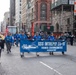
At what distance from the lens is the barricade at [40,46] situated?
770 inches

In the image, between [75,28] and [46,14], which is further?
[46,14]

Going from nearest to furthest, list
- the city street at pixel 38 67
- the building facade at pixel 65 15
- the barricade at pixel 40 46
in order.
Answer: the city street at pixel 38 67 → the barricade at pixel 40 46 → the building facade at pixel 65 15

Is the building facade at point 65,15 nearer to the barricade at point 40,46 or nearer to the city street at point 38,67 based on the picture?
the barricade at point 40,46

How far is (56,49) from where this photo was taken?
20703 mm

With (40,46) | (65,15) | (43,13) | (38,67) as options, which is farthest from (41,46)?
(43,13)

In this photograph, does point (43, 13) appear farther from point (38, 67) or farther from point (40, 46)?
point (38, 67)

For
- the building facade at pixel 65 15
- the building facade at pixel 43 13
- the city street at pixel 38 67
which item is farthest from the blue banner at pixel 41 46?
the building facade at pixel 43 13

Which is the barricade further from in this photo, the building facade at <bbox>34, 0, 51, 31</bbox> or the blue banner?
the building facade at <bbox>34, 0, 51, 31</bbox>

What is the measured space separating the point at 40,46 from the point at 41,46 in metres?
0.08

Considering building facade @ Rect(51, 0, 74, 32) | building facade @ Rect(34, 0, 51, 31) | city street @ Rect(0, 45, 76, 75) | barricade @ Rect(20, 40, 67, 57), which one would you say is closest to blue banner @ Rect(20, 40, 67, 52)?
barricade @ Rect(20, 40, 67, 57)

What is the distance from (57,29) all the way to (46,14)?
24.9 metres

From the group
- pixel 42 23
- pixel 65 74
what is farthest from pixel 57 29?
pixel 65 74

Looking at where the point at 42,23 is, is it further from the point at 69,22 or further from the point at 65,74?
the point at 65,74

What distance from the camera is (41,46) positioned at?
20.2m
